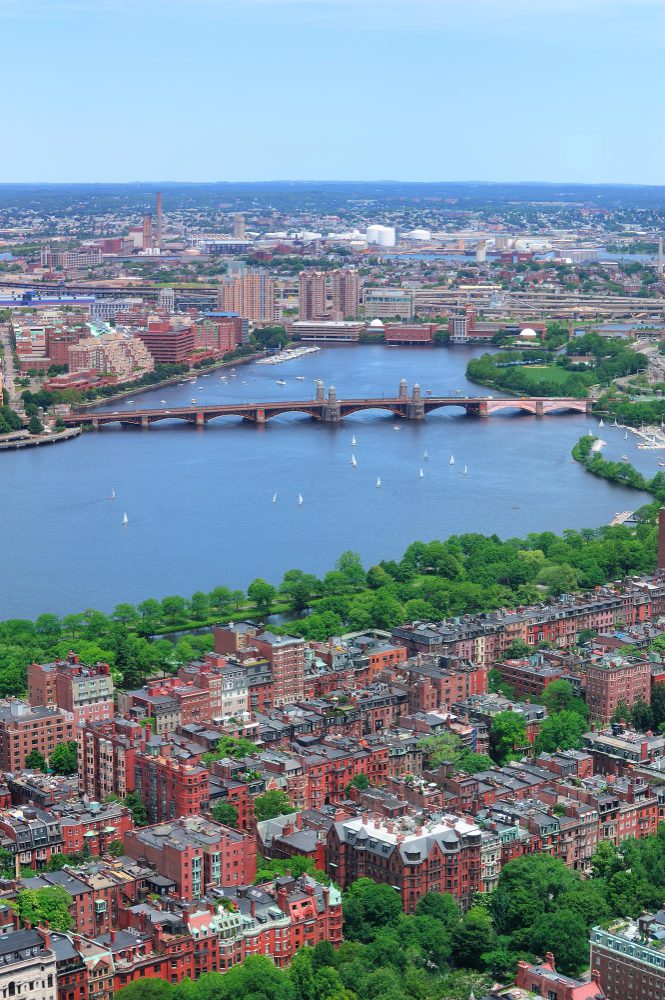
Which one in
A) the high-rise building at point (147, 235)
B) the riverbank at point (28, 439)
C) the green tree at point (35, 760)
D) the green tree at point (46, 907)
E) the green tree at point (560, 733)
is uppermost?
the high-rise building at point (147, 235)

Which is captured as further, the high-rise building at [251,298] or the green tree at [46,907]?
the high-rise building at [251,298]

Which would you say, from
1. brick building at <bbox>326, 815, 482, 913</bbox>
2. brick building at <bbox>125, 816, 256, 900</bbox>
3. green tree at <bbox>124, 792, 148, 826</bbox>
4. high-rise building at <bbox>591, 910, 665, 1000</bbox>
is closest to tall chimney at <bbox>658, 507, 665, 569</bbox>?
brick building at <bbox>326, 815, 482, 913</bbox>

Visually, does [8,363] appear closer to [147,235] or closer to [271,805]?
[271,805]

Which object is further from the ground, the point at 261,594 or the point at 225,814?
the point at 225,814

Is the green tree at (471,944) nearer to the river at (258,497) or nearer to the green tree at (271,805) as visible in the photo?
the green tree at (271,805)

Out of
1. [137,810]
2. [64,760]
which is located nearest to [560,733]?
[137,810]

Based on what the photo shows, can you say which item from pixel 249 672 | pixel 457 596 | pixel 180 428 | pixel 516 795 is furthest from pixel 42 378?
pixel 516 795

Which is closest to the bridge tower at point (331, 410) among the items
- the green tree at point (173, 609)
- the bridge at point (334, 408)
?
the bridge at point (334, 408)
